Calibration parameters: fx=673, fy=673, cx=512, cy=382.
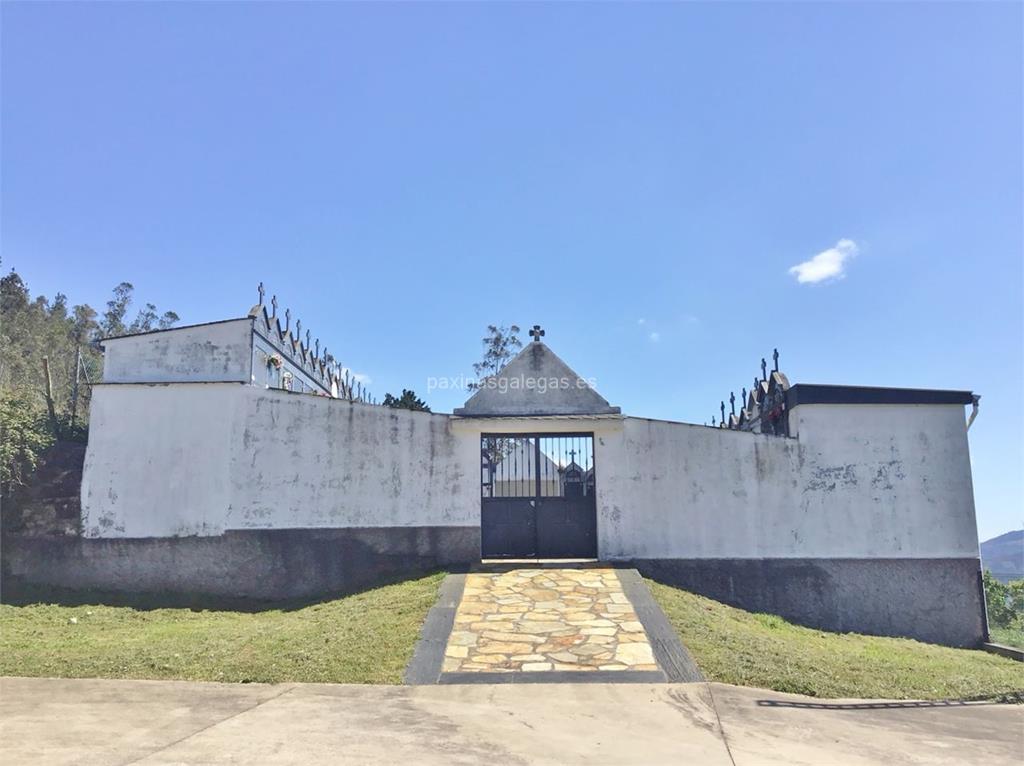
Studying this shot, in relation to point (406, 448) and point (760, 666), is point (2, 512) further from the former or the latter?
point (760, 666)

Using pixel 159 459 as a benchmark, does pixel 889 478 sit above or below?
below

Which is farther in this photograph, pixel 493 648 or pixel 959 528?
pixel 959 528

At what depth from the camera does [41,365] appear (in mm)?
24922

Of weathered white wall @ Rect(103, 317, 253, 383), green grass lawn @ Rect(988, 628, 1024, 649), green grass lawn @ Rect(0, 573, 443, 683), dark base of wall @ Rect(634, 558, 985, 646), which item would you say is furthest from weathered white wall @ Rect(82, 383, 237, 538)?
green grass lawn @ Rect(988, 628, 1024, 649)

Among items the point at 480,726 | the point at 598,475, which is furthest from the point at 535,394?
the point at 480,726

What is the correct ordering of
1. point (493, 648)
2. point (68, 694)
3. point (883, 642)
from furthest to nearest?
point (883, 642)
point (493, 648)
point (68, 694)

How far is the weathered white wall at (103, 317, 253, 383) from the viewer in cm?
1194

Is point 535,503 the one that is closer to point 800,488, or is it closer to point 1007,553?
point 800,488

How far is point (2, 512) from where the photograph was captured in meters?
11.4

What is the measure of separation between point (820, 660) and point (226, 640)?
7.01 m

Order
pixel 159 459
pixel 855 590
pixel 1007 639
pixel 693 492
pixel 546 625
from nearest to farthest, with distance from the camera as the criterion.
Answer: pixel 546 625 < pixel 855 590 < pixel 693 492 < pixel 159 459 < pixel 1007 639

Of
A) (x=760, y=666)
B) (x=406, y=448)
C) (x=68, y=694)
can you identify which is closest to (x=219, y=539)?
(x=406, y=448)

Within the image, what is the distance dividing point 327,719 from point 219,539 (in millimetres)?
6791

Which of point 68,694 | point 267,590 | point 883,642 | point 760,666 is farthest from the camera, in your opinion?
point 267,590
